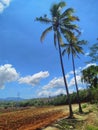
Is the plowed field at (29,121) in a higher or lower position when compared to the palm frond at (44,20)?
lower

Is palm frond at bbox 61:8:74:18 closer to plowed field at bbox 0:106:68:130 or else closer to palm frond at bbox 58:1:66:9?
palm frond at bbox 58:1:66:9

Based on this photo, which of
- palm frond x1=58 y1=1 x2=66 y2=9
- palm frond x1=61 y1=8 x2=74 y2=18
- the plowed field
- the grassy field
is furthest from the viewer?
palm frond x1=58 y1=1 x2=66 y2=9

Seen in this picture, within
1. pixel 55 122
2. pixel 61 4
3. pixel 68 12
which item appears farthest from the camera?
pixel 61 4

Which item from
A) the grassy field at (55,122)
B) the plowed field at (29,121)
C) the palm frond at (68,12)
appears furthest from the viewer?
the palm frond at (68,12)

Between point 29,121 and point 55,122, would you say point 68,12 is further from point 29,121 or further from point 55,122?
point 29,121

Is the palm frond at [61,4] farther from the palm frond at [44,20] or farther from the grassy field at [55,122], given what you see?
the grassy field at [55,122]

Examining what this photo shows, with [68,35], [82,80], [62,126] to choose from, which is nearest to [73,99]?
[82,80]

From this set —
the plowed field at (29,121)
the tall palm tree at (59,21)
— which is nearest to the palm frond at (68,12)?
the tall palm tree at (59,21)

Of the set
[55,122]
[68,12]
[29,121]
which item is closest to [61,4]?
[68,12]

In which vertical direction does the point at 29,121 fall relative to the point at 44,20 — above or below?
below

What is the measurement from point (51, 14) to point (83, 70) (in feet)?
136

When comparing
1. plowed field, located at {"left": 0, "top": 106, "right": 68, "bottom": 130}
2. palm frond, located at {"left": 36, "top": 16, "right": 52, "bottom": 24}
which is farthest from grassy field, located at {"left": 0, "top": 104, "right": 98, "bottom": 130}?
palm frond, located at {"left": 36, "top": 16, "right": 52, "bottom": 24}

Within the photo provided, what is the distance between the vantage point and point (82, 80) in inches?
3221

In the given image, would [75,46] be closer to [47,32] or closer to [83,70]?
[47,32]
